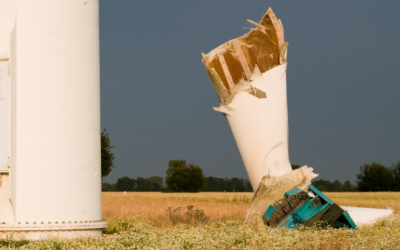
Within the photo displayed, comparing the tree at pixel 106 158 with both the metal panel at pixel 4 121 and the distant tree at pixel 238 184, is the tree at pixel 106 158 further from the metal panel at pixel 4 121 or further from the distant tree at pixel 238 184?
the distant tree at pixel 238 184

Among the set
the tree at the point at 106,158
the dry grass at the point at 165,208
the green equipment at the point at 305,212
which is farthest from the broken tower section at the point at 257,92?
the tree at the point at 106,158

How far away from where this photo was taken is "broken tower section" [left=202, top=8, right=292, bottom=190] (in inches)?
525

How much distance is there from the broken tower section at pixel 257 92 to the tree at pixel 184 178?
9154 centimetres

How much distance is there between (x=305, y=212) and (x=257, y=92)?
128 inches

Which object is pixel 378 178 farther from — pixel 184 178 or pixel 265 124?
pixel 265 124

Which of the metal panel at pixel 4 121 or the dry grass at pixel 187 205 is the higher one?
the metal panel at pixel 4 121

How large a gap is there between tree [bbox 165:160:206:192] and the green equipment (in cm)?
9220

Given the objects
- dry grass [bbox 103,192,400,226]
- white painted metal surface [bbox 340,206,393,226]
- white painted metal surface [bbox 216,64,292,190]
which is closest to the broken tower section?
white painted metal surface [bbox 216,64,292,190]

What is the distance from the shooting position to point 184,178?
105562 millimetres

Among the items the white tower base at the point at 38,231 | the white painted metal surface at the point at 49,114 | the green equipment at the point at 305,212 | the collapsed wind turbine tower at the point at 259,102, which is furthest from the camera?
the collapsed wind turbine tower at the point at 259,102

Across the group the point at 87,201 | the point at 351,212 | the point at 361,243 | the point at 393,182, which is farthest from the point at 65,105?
the point at 393,182

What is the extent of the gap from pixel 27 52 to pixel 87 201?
320 cm

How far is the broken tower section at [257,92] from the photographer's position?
13.3 m

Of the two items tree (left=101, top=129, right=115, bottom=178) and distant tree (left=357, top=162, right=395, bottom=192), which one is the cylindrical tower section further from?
distant tree (left=357, top=162, right=395, bottom=192)
